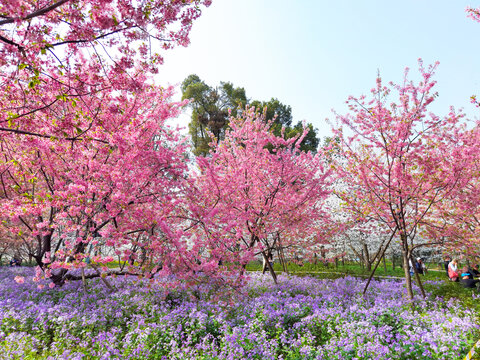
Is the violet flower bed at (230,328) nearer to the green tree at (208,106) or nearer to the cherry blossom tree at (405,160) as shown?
the cherry blossom tree at (405,160)

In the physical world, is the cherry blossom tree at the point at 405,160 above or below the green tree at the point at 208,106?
below

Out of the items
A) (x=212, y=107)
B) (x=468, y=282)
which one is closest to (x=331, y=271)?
(x=468, y=282)

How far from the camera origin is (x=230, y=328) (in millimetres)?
5137

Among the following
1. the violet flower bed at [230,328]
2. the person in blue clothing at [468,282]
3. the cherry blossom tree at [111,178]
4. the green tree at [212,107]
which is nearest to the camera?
the violet flower bed at [230,328]

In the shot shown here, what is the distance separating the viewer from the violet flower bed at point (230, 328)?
420 cm

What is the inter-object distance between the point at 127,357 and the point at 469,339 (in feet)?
16.9

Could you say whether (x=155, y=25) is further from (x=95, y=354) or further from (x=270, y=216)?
(x=270, y=216)

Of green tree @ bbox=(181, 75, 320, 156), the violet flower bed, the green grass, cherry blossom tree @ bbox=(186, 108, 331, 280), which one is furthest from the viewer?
green tree @ bbox=(181, 75, 320, 156)

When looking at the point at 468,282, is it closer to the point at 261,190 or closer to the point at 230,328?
the point at 261,190

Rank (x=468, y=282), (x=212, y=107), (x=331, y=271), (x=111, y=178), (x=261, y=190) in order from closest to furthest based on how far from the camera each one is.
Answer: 1. (x=111, y=178)
2. (x=261, y=190)
3. (x=468, y=282)
4. (x=331, y=271)
5. (x=212, y=107)

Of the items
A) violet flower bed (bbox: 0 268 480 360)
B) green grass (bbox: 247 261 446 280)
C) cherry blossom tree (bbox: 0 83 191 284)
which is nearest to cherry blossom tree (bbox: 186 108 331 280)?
cherry blossom tree (bbox: 0 83 191 284)

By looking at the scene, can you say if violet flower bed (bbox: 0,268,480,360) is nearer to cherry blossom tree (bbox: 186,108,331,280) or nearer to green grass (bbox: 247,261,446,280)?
cherry blossom tree (bbox: 186,108,331,280)

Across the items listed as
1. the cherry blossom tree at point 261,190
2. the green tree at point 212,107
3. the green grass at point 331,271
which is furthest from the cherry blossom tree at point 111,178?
the green tree at point 212,107

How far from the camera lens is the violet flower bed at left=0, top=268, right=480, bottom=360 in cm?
420
